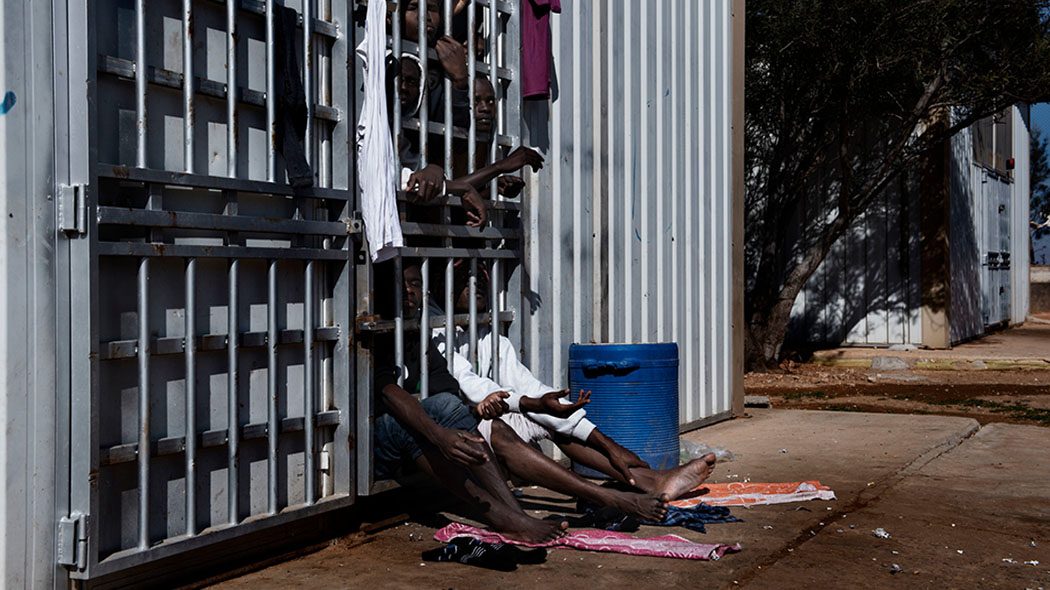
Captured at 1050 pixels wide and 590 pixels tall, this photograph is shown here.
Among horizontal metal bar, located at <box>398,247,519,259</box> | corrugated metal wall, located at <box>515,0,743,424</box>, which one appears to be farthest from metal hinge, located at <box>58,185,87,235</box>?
corrugated metal wall, located at <box>515,0,743,424</box>

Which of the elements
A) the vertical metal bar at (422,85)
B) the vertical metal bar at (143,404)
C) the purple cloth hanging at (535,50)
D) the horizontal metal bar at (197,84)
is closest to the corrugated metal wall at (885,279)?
the purple cloth hanging at (535,50)

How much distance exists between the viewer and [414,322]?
5.42 metres

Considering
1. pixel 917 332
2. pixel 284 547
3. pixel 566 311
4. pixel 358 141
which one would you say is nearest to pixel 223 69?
pixel 358 141

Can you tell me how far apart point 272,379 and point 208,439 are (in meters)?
0.37

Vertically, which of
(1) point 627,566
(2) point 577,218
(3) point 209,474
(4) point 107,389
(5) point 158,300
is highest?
(2) point 577,218

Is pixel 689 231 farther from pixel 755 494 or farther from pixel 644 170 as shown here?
pixel 755 494

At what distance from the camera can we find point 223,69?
4.43m

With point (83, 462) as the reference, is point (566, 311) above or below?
above

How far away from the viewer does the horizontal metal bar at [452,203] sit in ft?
17.5

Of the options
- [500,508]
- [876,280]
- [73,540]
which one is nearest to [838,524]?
[500,508]

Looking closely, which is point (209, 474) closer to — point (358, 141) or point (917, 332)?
point (358, 141)

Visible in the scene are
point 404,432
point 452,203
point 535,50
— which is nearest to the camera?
point 404,432

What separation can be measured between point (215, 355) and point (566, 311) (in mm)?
2995

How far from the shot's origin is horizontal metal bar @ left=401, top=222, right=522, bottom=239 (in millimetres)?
5352
